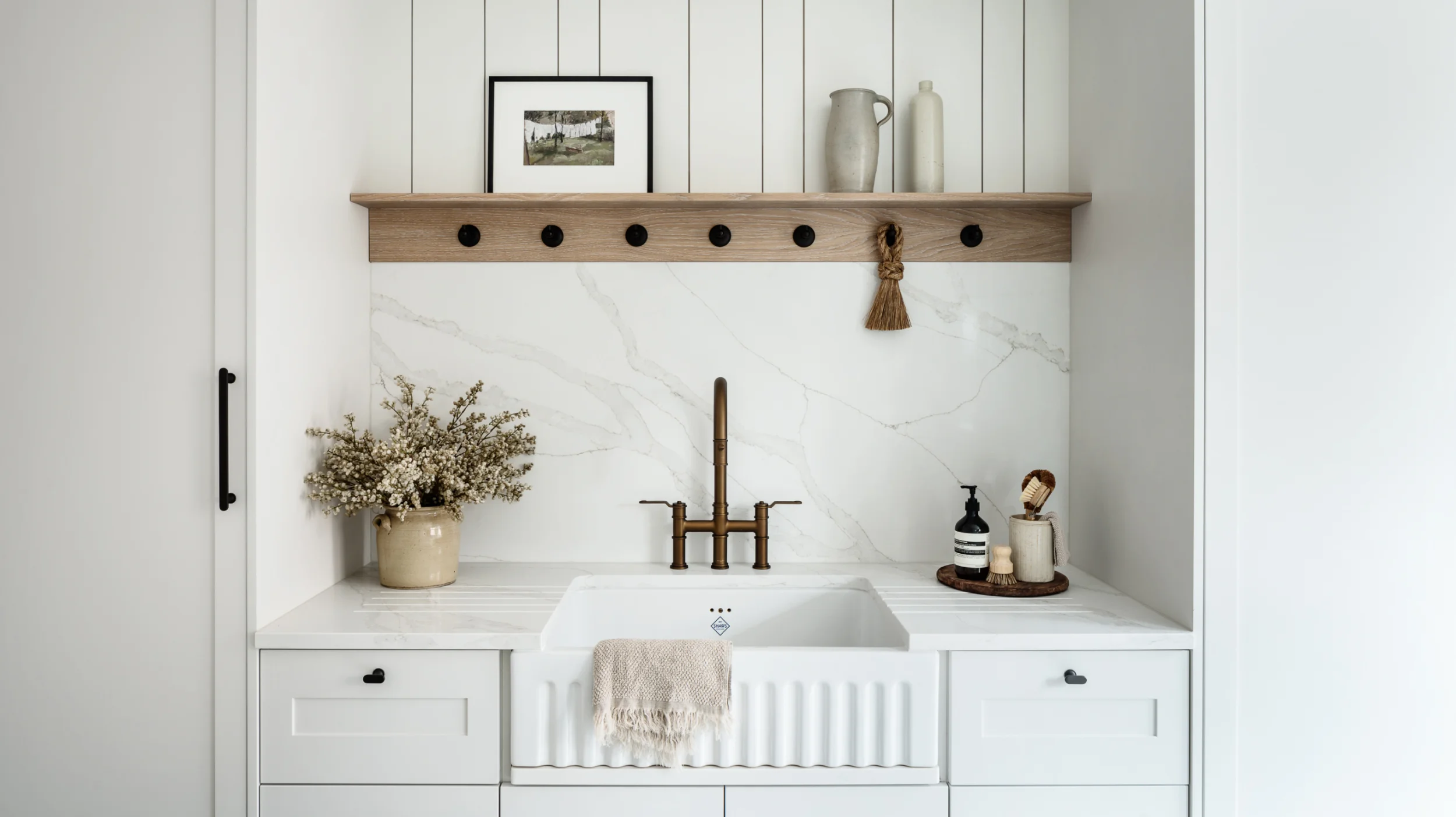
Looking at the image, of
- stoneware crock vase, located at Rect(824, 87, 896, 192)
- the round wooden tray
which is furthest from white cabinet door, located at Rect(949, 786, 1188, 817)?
stoneware crock vase, located at Rect(824, 87, 896, 192)

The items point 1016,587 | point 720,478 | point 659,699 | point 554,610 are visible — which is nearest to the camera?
point 659,699

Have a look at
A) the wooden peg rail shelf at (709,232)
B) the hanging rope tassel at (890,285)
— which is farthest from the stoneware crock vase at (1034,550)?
the wooden peg rail shelf at (709,232)

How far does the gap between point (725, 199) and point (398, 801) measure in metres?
1.34

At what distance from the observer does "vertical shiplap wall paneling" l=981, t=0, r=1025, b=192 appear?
6.80 feet

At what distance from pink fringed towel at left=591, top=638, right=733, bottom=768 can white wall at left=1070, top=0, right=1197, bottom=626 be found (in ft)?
2.77

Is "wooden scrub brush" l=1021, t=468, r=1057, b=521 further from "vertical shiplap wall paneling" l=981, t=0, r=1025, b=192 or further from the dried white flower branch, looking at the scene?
→ the dried white flower branch

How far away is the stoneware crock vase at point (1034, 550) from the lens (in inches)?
70.4

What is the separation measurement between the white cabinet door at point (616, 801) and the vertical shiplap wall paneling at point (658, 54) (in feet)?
4.33

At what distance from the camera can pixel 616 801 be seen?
4.89 feet

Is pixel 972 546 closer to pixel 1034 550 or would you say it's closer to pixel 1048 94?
pixel 1034 550
